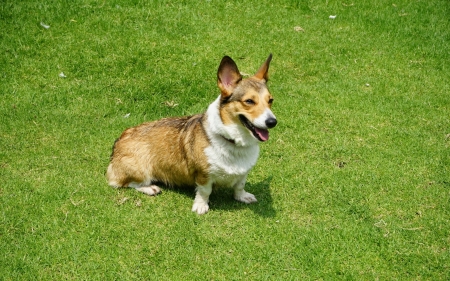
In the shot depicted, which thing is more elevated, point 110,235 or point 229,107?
point 229,107

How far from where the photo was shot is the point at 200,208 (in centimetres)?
517

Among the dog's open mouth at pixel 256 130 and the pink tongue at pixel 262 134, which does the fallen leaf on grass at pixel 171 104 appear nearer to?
the dog's open mouth at pixel 256 130

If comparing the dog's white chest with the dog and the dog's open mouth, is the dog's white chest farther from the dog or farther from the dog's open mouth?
the dog's open mouth

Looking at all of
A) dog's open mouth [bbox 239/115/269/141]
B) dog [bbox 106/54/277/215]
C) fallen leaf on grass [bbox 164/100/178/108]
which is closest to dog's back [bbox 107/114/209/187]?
dog [bbox 106/54/277/215]

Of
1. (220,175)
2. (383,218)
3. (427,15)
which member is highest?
(427,15)

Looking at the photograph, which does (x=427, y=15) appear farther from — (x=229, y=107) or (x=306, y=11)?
(x=229, y=107)

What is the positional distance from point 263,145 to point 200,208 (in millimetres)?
1670

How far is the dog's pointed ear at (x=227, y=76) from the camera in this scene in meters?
4.62

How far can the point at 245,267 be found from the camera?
14.8ft

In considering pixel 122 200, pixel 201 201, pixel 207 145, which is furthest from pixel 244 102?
pixel 122 200

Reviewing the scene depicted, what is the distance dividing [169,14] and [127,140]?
4.45 metres

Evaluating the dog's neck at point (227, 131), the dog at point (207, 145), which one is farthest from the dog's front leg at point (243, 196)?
the dog's neck at point (227, 131)

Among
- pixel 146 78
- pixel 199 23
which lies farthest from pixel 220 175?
pixel 199 23

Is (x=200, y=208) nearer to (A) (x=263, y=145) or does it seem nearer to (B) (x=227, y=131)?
(B) (x=227, y=131)
